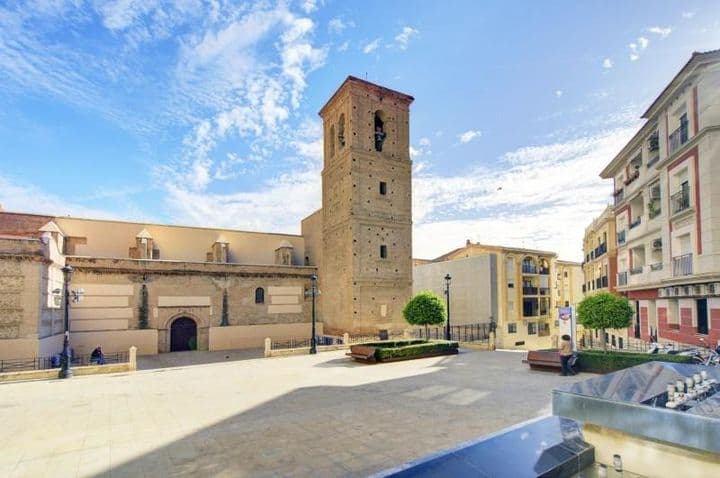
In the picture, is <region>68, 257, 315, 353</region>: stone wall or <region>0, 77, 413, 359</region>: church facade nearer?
<region>68, 257, 315, 353</region>: stone wall

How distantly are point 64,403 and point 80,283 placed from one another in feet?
47.5

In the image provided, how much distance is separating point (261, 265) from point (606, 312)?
66.1ft

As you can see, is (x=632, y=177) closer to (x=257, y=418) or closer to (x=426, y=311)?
(x=426, y=311)

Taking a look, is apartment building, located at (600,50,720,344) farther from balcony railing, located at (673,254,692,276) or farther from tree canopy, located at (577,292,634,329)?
tree canopy, located at (577,292,634,329)

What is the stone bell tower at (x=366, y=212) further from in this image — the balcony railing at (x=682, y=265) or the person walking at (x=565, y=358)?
the balcony railing at (x=682, y=265)

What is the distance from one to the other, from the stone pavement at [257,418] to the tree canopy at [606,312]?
3978 millimetres

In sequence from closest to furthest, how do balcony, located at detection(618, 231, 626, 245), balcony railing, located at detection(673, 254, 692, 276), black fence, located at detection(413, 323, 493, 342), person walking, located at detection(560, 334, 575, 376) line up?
person walking, located at detection(560, 334, 575, 376) < balcony railing, located at detection(673, 254, 692, 276) < balcony, located at detection(618, 231, 626, 245) < black fence, located at detection(413, 323, 493, 342)

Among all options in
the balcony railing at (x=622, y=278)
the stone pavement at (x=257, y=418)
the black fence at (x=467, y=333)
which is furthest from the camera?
the black fence at (x=467, y=333)

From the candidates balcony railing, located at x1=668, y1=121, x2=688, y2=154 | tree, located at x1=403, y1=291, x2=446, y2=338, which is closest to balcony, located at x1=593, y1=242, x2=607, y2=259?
balcony railing, located at x1=668, y1=121, x2=688, y2=154

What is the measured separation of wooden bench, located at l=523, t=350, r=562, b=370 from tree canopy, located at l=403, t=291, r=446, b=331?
7.76 metres

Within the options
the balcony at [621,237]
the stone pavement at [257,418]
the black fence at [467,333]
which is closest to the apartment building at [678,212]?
the balcony at [621,237]

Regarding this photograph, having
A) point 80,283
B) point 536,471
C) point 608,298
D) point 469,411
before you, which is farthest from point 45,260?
point 608,298

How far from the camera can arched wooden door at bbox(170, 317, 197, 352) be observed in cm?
2439

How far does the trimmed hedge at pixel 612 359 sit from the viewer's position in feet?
38.7
